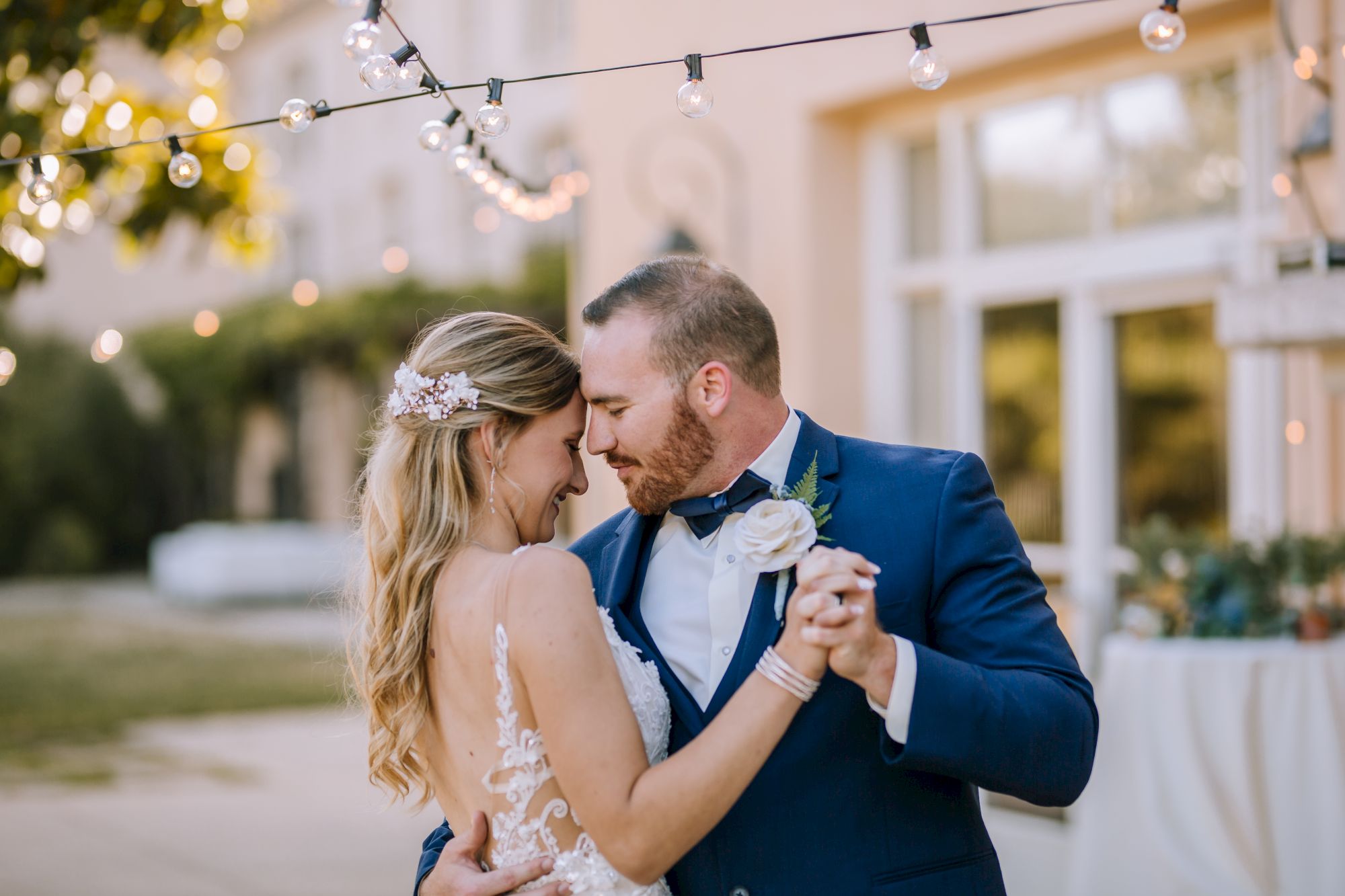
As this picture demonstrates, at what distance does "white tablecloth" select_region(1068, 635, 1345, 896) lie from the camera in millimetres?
4285

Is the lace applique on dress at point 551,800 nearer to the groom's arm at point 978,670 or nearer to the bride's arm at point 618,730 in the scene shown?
the bride's arm at point 618,730

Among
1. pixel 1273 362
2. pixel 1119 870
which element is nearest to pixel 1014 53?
pixel 1273 362

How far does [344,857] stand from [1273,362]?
14.8ft

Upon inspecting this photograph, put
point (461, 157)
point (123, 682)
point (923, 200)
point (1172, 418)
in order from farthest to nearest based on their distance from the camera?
point (123, 682) < point (923, 200) < point (1172, 418) < point (461, 157)

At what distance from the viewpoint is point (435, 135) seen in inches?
97.2

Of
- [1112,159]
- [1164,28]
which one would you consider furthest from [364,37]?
[1112,159]

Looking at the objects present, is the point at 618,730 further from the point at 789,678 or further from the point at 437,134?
the point at 437,134

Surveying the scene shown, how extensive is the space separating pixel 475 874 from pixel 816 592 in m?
0.85

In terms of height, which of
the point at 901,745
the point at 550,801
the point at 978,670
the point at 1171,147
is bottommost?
the point at 550,801

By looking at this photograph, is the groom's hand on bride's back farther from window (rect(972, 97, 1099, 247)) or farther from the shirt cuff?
window (rect(972, 97, 1099, 247))

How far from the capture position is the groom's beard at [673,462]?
226cm

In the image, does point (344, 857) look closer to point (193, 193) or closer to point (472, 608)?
point (193, 193)

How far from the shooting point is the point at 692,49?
663cm

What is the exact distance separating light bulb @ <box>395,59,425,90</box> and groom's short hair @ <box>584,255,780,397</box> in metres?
0.46
